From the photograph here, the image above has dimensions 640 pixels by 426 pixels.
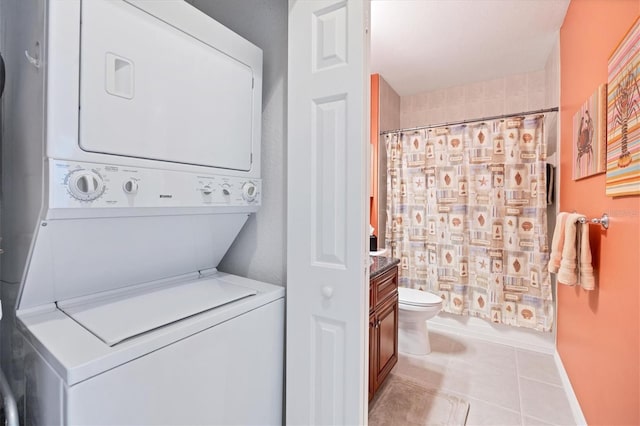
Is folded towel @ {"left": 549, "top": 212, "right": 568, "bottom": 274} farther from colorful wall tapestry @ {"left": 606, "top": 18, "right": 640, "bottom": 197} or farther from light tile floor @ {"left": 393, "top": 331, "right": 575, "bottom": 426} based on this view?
light tile floor @ {"left": 393, "top": 331, "right": 575, "bottom": 426}

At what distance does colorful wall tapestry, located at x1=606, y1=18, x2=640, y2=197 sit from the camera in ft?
3.51

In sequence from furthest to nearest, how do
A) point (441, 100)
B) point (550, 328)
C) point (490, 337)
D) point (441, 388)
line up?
point (441, 100) < point (490, 337) < point (550, 328) < point (441, 388)

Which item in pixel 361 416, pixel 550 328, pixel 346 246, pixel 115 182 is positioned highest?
pixel 115 182

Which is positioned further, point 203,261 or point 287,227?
point 203,261

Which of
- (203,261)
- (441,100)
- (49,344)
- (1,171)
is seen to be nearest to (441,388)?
(203,261)

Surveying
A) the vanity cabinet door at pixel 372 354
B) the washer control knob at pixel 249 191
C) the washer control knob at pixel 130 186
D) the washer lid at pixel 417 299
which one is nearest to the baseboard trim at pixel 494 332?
the washer lid at pixel 417 299

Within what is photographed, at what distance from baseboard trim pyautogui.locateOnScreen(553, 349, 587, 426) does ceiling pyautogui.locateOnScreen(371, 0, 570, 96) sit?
2.67 m

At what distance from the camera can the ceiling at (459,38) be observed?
2.20 metres

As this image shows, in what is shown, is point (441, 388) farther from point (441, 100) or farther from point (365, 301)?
point (441, 100)

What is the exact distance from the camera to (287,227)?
46.4 inches

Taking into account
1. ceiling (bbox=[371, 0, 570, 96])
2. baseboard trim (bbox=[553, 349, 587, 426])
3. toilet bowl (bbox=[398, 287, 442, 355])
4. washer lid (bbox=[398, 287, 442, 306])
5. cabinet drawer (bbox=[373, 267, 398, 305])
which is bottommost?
baseboard trim (bbox=[553, 349, 587, 426])

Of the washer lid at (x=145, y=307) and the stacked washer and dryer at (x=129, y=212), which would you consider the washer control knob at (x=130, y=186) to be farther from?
the washer lid at (x=145, y=307)

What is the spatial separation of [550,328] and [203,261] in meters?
2.94

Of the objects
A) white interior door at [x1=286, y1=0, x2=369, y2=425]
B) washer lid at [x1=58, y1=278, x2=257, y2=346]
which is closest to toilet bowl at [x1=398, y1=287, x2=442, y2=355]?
white interior door at [x1=286, y1=0, x2=369, y2=425]
